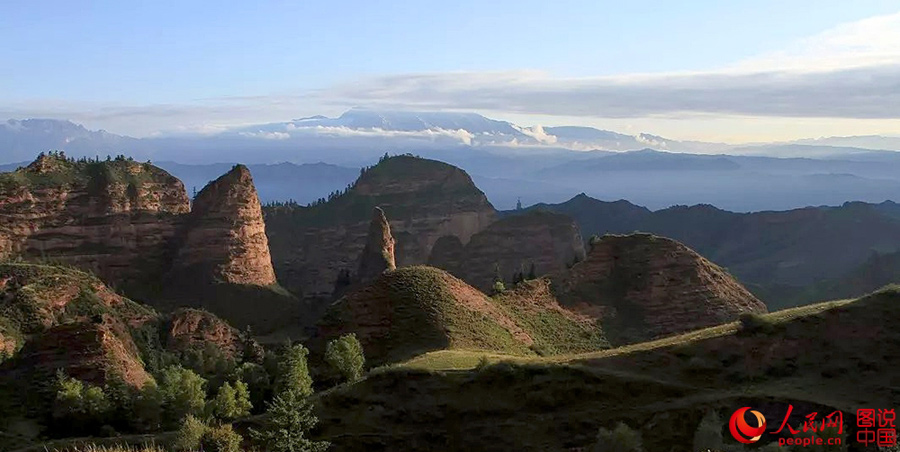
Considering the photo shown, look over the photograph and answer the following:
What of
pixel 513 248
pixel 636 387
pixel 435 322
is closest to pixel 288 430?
pixel 636 387

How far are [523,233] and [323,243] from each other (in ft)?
106

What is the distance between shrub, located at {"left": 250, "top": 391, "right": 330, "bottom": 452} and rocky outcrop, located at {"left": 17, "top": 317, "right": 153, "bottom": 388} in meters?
21.9

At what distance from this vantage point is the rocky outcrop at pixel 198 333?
65438 millimetres

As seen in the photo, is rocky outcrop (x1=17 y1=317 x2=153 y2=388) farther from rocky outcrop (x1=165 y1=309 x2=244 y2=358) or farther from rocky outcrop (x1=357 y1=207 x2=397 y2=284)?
rocky outcrop (x1=357 y1=207 x2=397 y2=284)

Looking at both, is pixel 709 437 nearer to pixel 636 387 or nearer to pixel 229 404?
pixel 636 387

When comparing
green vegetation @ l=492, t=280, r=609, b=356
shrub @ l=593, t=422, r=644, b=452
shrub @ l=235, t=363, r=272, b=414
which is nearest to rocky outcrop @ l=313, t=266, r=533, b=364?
green vegetation @ l=492, t=280, r=609, b=356

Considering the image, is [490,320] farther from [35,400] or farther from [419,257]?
[419,257]

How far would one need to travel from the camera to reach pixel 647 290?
6156cm

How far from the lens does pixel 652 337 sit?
190 feet

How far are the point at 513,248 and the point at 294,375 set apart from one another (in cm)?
7610

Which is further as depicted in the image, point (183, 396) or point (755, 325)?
point (183, 396)

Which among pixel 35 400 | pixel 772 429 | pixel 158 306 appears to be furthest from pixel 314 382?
pixel 158 306

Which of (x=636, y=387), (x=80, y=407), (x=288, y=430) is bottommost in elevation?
(x=80, y=407)

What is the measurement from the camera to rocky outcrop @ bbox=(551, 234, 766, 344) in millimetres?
59844
